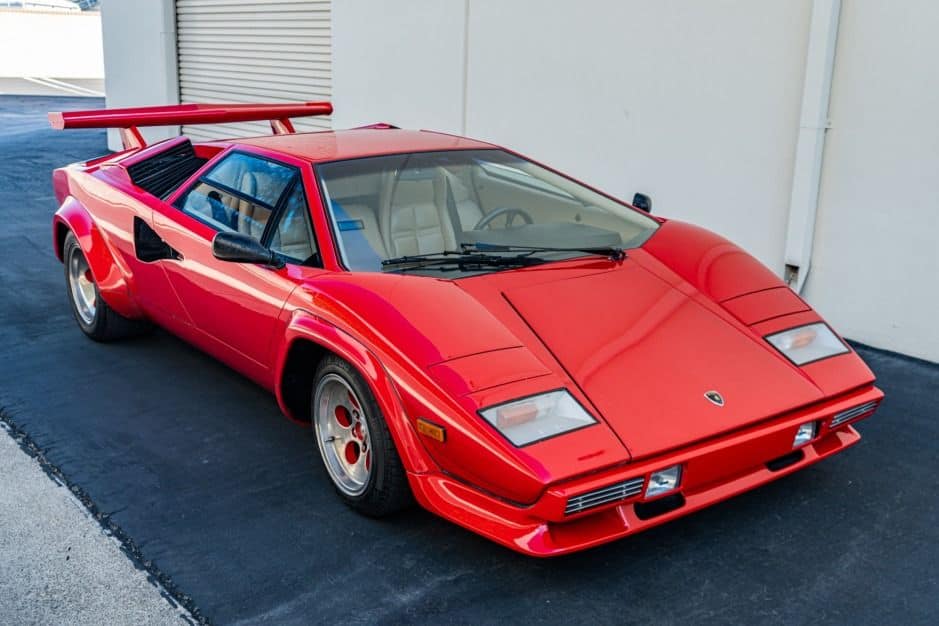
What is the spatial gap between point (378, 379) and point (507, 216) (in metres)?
1.16

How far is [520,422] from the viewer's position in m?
2.82

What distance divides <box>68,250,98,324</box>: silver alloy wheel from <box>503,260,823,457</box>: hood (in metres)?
2.90

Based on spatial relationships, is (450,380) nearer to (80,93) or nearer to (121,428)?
(121,428)

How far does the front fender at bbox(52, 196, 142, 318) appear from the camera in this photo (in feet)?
16.0

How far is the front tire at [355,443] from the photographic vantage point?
3143 mm

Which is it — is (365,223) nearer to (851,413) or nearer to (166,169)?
(166,169)

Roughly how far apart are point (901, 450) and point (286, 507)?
2.48 m

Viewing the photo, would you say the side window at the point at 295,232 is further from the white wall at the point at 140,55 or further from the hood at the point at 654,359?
the white wall at the point at 140,55

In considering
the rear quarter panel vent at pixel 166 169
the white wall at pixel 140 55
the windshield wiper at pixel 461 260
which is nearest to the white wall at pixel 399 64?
the rear quarter panel vent at pixel 166 169

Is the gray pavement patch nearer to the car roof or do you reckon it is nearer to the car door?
the car door

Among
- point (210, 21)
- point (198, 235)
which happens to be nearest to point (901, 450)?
point (198, 235)

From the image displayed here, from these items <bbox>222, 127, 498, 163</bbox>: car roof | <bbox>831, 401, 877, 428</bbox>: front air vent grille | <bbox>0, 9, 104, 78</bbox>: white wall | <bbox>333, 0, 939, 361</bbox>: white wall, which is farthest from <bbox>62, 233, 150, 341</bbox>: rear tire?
<bbox>0, 9, 104, 78</bbox>: white wall

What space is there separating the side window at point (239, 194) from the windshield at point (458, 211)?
27 centimetres

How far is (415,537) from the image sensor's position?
10.7ft
